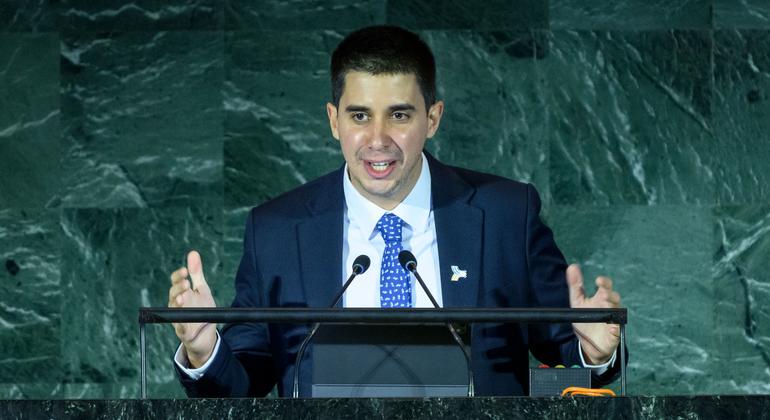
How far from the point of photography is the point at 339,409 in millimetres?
2148

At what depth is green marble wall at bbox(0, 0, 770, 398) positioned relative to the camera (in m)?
5.23

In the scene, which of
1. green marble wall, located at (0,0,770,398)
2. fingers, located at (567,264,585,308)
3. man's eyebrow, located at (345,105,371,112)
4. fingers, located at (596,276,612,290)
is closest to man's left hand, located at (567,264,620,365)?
fingers, located at (567,264,585,308)

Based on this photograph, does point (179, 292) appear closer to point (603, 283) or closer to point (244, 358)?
point (244, 358)

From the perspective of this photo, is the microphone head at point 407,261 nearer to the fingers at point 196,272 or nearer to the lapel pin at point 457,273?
the fingers at point 196,272

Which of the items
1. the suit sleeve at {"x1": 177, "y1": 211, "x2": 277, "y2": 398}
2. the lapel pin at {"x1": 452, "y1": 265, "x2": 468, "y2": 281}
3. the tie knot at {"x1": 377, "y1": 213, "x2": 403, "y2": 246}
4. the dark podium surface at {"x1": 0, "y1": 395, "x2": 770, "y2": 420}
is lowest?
the dark podium surface at {"x1": 0, "y1": 395, "x2": 770, "y2": 420}

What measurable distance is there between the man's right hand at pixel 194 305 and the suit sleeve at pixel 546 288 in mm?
927

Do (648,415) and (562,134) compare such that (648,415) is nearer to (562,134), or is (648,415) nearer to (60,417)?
(60,417)

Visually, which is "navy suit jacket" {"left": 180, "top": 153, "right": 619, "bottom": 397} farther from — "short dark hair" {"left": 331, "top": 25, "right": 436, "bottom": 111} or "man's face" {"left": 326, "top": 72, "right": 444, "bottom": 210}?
"short dark hair" {"left": 331, "top": 25, "right": 436, "bottom": 111}

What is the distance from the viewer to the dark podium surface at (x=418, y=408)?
2.13 metres

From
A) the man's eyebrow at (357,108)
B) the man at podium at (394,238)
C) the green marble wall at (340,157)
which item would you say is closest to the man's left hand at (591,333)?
the man at podium at (394,238)

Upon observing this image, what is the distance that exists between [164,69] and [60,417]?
10.7 ft

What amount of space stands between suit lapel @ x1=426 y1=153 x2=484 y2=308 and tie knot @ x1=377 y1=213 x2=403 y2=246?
112mm

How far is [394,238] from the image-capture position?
3.50 m

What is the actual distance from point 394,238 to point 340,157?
5.88 feet
